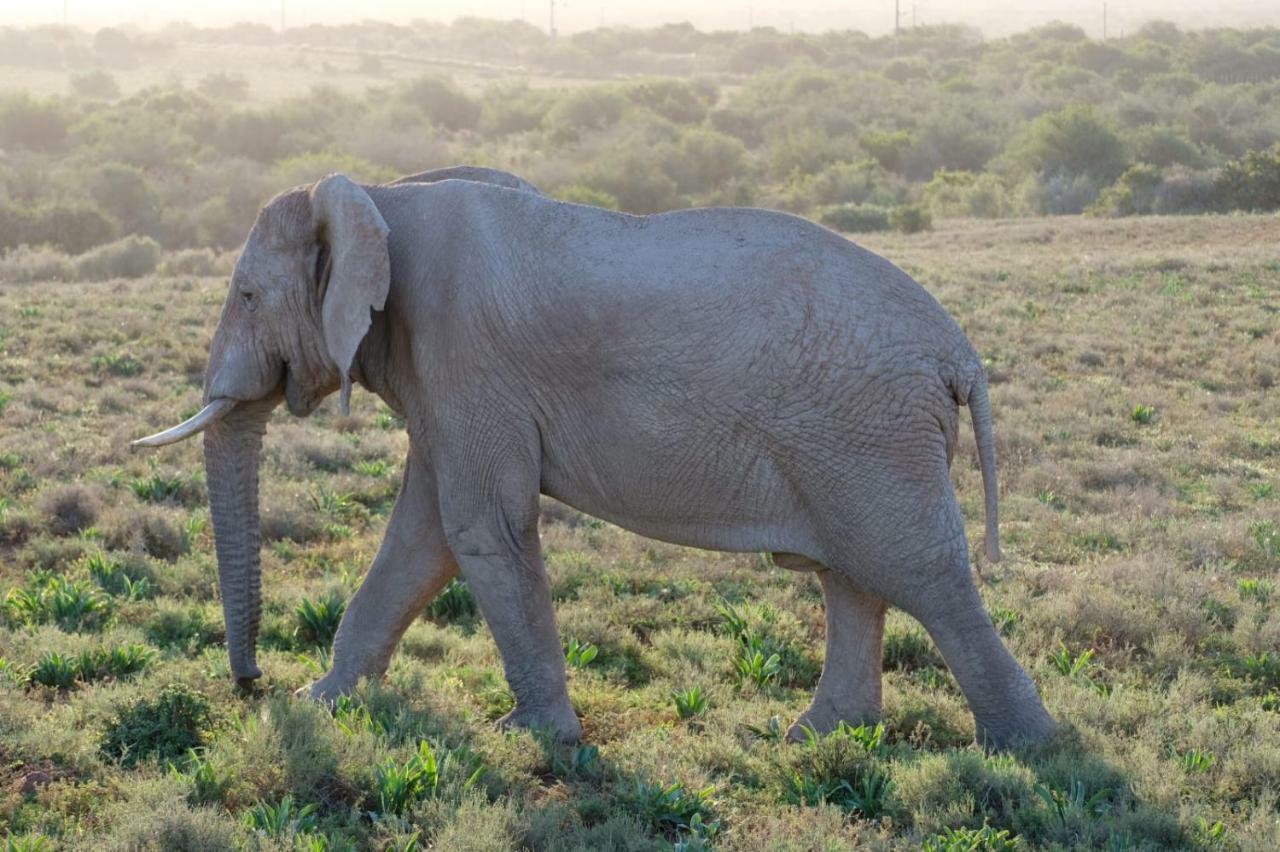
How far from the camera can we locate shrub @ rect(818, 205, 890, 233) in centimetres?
2941

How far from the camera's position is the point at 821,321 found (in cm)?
513

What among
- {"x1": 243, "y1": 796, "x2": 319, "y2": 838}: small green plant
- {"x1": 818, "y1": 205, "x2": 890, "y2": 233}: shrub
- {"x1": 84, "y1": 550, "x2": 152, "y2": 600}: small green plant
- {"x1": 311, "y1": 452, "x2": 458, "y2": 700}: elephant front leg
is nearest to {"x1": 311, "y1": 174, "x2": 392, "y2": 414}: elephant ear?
{"x1": 311, "y1": 452, "x2": 458, "y2": 700}: elephant front leg

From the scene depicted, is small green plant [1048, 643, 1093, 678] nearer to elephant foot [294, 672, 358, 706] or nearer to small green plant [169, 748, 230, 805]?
elephant foot [294, 672, 358, 706]

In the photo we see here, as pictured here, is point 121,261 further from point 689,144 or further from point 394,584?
point 689,144

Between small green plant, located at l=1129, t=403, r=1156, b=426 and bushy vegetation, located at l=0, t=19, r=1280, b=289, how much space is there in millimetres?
14793

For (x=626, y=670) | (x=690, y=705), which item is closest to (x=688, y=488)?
(x=690, y=705)

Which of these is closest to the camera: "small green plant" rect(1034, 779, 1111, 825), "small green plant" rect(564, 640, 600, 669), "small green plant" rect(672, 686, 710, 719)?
"small green plant" rect(1034, 779, 1111, 825)

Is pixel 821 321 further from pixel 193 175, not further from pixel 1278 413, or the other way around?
pixel 193 175

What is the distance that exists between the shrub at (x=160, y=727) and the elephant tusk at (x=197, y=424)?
94 centimetres

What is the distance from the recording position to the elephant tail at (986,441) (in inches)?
210

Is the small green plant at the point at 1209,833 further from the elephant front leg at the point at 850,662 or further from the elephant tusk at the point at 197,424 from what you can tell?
the elephant tusk at the point at 197,424

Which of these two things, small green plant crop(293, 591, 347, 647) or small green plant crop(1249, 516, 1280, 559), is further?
small green plant crop(1249, 516, 1280, 559)

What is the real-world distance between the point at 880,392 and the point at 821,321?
0.32 metres

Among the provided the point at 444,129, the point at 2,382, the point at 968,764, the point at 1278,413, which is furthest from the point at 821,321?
the point at 444,129
